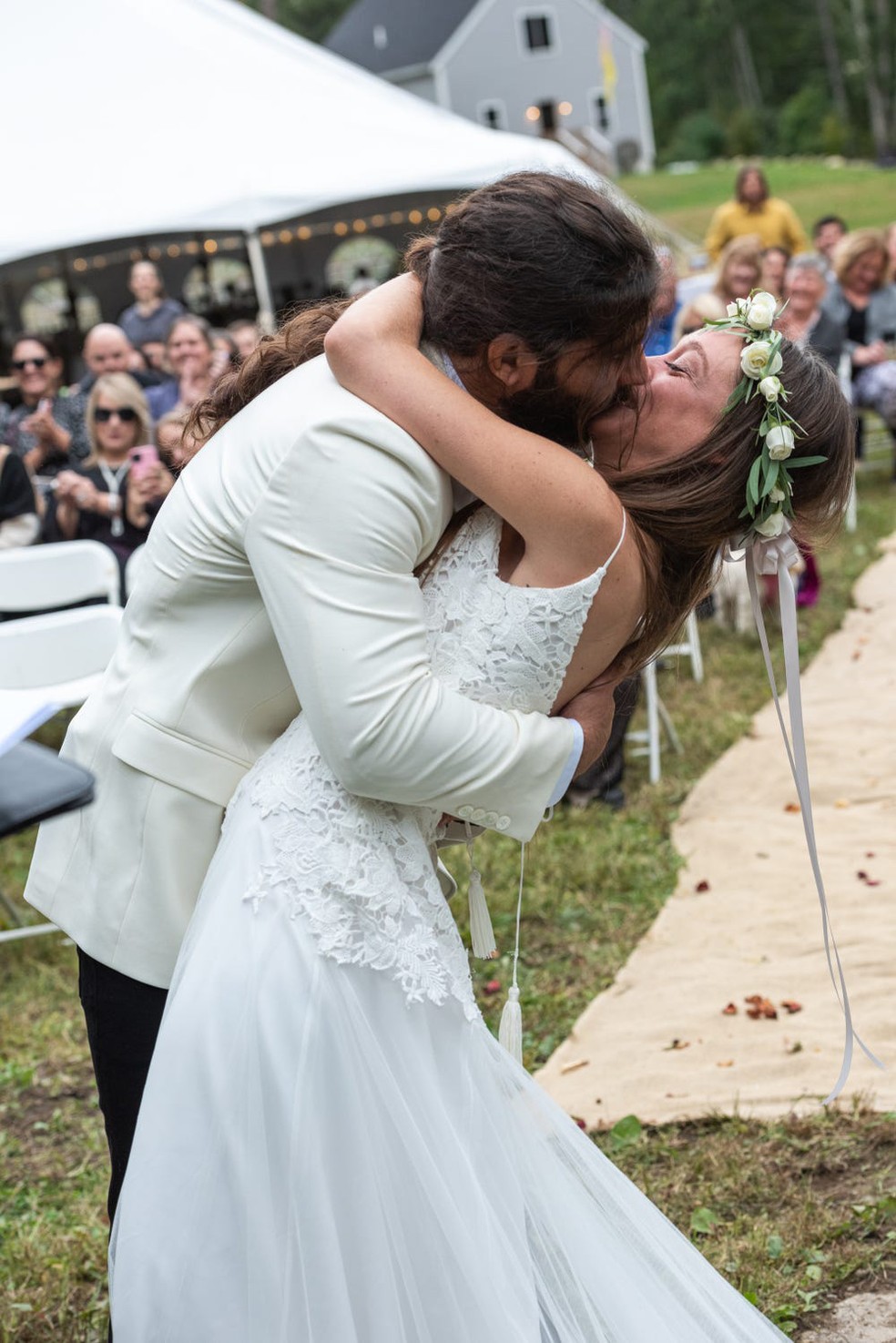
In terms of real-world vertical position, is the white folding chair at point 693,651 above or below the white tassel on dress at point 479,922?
below

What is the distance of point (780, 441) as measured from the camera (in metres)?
1.92

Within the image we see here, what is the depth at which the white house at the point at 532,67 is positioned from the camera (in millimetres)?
53031

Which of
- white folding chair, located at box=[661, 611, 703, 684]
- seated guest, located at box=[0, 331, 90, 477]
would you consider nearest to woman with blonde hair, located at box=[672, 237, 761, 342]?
white folding chair, located at box=[661, 611, 703, 684]

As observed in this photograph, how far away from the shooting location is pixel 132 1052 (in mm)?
2197

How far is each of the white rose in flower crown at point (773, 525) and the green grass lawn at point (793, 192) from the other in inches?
1158

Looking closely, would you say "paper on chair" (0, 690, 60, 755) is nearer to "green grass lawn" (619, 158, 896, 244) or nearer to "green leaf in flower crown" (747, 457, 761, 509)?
"green leaf in flower crown" (747, 457, 761, 509)

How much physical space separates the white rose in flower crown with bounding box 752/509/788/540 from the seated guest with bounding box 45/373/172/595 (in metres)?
5.03

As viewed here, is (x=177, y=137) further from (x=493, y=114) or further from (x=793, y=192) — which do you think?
(x=493, y=114)

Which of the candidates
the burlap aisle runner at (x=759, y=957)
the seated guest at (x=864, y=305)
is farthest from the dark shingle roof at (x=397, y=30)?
the burlap aisle runner at (x=759, y=957)

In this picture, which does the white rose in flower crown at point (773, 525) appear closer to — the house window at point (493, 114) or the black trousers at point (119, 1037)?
the black trousers at point (119, 1037)

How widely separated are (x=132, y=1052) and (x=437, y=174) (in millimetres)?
9753

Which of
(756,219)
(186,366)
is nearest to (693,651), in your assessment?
(186,366)

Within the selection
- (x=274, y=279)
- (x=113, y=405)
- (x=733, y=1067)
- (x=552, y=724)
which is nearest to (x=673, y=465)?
(x=552, y=724)

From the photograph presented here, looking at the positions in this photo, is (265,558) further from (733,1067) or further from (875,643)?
(875,643)
